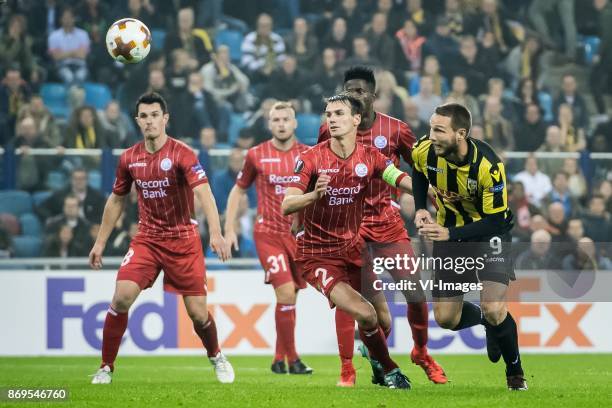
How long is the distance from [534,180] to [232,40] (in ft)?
18.0

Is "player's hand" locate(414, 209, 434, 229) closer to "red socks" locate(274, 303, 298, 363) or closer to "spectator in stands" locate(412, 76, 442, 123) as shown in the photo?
"red socks" locate(274, 303, 298, 363)

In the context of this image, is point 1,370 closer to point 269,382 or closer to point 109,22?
point 269,382

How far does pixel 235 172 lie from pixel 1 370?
14.4 feet

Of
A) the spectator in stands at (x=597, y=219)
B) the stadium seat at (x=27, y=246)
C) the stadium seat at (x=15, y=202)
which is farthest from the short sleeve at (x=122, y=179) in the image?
the spectator in stands at (x=597, y=219)

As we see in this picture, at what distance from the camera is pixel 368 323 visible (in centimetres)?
888

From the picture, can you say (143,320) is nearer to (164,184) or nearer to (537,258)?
(164,184)

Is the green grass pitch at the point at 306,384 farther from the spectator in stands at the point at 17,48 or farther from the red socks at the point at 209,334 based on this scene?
the spectator in stands at the point at 17,48

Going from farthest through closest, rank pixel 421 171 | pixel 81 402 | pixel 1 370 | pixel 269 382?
pixel 1 370 < pixel 269 382 < pixel 421 171 < pixel 81 402

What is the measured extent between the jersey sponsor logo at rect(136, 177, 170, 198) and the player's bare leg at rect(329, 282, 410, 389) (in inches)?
74.6

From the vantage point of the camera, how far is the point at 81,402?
8102 millimetres

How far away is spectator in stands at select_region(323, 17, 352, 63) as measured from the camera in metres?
18.2

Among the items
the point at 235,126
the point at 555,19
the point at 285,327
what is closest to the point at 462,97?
the point at 555,19

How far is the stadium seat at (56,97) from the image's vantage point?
17.7m

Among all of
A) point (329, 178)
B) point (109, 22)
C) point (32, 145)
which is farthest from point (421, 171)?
point (109, 22)
